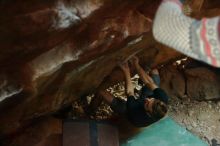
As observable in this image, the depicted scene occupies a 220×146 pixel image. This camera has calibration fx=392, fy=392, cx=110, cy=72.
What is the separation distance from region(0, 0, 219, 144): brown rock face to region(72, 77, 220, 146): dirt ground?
0.73 m

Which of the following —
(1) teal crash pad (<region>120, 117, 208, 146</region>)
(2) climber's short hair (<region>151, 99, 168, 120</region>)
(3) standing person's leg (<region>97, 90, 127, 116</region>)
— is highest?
(3) standing person's leg (<region>97, 90, 127, 116</region>)

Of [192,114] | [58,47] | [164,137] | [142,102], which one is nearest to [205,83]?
[192,114]

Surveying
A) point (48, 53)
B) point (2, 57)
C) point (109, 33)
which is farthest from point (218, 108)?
point (2, 57)

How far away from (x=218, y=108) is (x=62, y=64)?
2.59m

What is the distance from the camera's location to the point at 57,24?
2.38 meters

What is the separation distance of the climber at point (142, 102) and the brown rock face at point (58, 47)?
276 millimetres

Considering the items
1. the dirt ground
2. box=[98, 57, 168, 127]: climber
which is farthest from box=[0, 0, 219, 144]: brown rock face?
the dirt ground

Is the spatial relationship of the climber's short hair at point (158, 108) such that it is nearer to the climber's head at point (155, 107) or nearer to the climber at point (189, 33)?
the climber's head at point (155, 107)

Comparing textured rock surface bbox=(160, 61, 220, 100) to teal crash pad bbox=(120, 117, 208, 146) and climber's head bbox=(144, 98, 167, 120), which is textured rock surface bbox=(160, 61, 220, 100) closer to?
teal crash pad bbox=(120, 117, 208, 146)

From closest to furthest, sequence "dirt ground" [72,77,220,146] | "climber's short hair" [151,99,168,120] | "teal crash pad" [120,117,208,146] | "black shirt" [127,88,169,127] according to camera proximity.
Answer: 1. "climber's short hair" [151,99,168,120]
2. "black shirt" [127,88,169,127]
3. "teal crash pad" [120,117,208,146]
4. "dirt ground" [72,77,220,146]

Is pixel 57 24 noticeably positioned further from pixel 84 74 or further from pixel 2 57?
pixel 84 74

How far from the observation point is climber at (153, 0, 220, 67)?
158 centimetres

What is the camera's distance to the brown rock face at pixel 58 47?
2.29 metres

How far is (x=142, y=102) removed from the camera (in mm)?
3723
